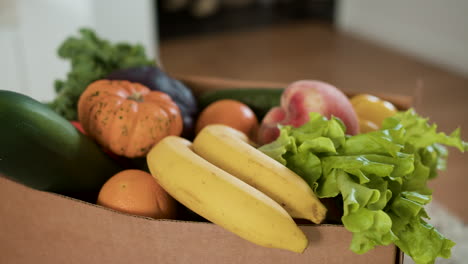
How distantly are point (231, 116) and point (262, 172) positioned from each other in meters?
0.28

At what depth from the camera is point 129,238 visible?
0.59 m

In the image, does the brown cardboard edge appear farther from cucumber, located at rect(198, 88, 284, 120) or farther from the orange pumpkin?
the orange pumpkin

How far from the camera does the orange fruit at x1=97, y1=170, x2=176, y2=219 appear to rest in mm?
650

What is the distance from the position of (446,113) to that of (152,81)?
6.07 ft

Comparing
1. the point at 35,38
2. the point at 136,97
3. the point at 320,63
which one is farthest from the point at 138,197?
the point at 320,63

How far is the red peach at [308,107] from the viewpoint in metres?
0.81

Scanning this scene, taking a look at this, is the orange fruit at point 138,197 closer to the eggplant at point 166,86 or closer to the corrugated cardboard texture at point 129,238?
the corrugated cardboard texture at point 129,238

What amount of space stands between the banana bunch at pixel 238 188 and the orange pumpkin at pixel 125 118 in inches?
4.4

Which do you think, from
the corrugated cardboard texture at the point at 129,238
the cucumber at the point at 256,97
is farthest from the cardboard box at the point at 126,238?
the cucumber at the point at 256,97

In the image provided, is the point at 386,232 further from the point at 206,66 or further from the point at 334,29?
the point at 334,29

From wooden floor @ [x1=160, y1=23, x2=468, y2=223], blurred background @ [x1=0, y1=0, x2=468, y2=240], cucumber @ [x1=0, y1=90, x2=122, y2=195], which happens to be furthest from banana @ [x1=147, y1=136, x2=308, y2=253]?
wooden floor @ [x1=160, y1=23, x2=468, y2=223]

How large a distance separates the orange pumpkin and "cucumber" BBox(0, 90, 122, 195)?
0.05 metres

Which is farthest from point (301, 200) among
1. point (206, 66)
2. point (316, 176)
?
point (206, 66)

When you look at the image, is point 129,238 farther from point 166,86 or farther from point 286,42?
point 286,42
